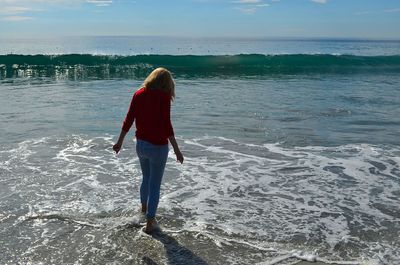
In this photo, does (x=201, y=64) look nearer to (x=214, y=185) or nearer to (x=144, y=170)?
(x=214, y=185)

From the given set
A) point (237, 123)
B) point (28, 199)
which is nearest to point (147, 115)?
point (28, 199)

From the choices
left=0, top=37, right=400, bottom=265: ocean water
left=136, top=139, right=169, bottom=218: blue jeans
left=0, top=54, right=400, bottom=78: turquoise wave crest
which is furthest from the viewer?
left=0, top=54, right=400, bottom=78: turquoise wave crest

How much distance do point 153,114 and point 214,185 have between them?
8.03 feet

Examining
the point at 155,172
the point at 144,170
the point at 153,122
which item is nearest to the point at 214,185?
the point at 144,170

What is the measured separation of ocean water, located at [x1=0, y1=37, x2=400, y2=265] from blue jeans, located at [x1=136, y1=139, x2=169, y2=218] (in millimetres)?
412

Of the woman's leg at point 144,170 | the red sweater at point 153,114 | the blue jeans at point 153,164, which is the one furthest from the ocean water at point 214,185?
the red sweater at point 153,114

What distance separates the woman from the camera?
472 centimetres

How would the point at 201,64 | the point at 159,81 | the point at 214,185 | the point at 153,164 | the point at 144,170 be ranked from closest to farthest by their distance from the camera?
the point at 159,81 → the point at 153,164 → the point at 144,170 → the point at 214,185 → the point at 201,64

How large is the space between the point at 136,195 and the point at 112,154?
237 cm

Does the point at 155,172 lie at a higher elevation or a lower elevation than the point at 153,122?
lower

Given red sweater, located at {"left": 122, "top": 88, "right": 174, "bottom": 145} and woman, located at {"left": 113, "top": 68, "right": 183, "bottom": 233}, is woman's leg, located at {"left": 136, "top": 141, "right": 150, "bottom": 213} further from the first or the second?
red sweater, located at {"left": 122, "top": 88, "right": 174, "bottom": 145}

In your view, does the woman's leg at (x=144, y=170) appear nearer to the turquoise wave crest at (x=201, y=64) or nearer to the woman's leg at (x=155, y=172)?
the woman's leg at (x=155, y=172)

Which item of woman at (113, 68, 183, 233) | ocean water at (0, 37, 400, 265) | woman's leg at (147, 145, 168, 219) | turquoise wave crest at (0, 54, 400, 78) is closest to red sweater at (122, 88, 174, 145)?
woman at (113, 68, 183, 233)

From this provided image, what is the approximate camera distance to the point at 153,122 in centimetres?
479
